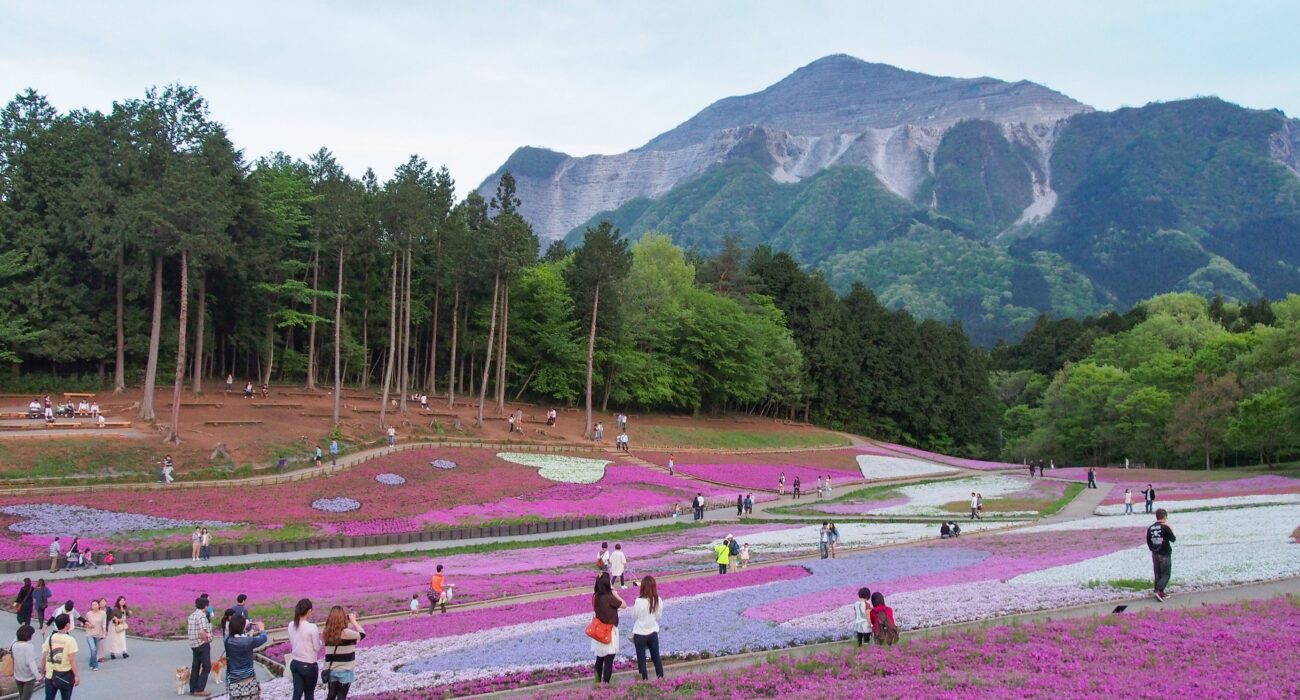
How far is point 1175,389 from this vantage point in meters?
86.0

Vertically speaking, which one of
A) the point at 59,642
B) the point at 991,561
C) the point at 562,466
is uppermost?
the point at 59,642

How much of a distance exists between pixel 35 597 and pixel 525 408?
57.1 metres

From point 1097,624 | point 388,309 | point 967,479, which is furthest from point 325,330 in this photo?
point 1097,624

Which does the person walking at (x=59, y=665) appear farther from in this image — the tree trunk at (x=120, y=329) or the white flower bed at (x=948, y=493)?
the tree trunk at (x=120, y=329)

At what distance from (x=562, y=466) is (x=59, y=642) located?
44283 millimetres

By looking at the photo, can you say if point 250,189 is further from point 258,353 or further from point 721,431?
point 721,431

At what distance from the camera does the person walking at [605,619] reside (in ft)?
49.3

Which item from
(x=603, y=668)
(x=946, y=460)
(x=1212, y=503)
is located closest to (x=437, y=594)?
(x=603, y=668)

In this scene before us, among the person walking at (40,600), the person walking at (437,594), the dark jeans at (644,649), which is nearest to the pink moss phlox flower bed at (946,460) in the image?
the person walking at (437,594)

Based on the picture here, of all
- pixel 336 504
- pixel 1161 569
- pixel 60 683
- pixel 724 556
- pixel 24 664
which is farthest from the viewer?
pixel 336 504

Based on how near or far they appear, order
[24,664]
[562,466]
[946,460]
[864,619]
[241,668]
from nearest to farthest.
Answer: [241,668], [24,664], [864,619], [562,466], [946,460]

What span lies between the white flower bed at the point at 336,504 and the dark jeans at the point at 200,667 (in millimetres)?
27004

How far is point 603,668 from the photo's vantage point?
15.6 metres

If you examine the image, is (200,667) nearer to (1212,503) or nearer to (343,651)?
(343,651)
